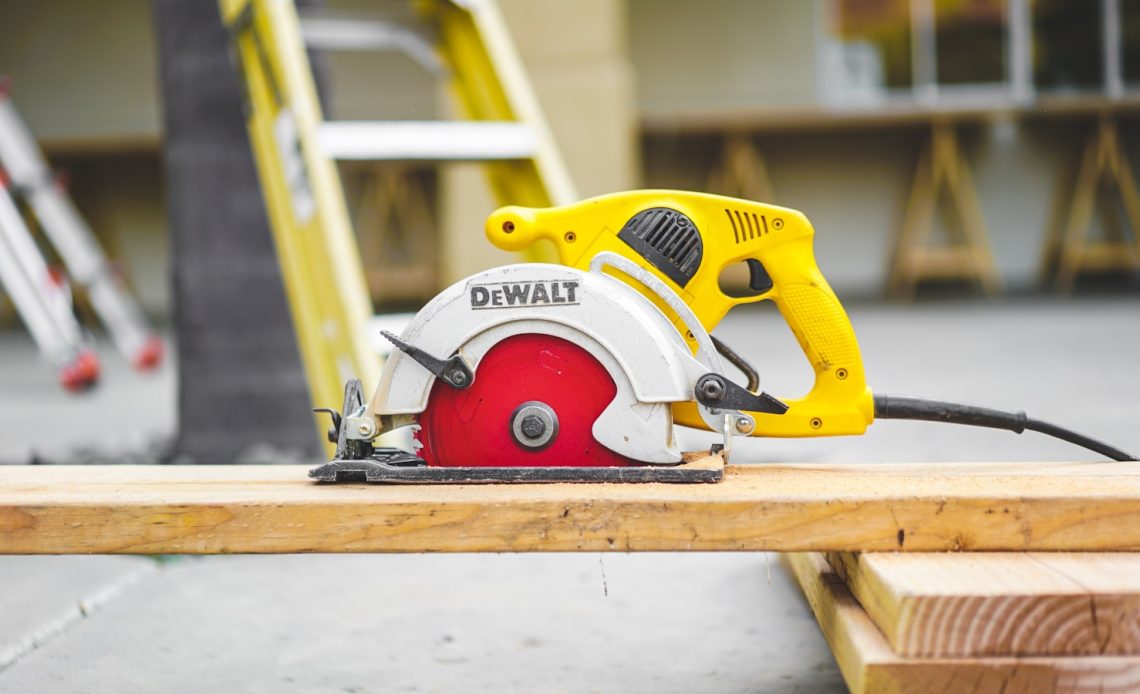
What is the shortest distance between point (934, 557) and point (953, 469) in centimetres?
28

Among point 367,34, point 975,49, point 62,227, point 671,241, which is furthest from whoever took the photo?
point 975,49

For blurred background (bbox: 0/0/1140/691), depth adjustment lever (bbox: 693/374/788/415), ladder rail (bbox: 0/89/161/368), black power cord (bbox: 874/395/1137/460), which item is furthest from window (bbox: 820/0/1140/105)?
depth adjustment lever (bbox: 693/374/788/415)

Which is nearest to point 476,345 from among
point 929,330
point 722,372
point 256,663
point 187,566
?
point 722,372

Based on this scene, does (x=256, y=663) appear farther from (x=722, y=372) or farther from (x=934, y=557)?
(x=934, y=557)

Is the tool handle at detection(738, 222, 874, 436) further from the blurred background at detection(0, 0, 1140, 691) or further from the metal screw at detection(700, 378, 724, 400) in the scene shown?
the blurred background at detection(0, 0, 1140, 691)

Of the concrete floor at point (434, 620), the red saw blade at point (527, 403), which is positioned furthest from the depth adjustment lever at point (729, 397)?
the concrete floor at point (434, 620)

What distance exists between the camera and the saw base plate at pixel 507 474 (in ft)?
4.65

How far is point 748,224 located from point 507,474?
16.6 inches

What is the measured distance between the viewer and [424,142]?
7.63ft

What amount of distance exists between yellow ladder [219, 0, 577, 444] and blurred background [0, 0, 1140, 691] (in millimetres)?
164

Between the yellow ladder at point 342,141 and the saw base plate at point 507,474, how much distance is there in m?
0.56

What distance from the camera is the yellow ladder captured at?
2.23 metres

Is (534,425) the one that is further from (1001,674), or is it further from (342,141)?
(342,141)

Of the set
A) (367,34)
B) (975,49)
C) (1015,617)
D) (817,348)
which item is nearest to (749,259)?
(817,348)
